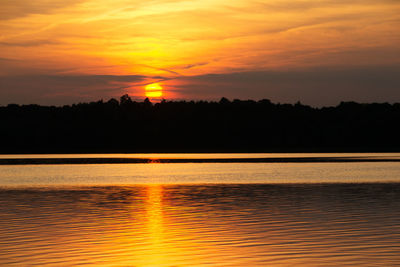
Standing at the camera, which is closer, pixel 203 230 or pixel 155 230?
pixel 203 230

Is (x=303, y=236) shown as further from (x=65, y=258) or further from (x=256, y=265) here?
(x=65, y=258)

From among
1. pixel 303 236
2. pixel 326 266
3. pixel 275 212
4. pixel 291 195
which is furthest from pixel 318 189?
pixel 326 266

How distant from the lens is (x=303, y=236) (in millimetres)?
23344

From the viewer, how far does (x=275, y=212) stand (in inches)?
1230

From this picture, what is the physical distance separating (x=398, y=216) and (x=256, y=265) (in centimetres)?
1275

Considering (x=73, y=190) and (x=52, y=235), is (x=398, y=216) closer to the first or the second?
(x=52, y=235)

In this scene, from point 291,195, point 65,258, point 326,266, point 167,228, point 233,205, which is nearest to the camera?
point 326,266

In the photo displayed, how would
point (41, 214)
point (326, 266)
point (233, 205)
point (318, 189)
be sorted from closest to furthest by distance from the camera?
point (326, 266), point (41, 214), point (233, 205), point (318, 189)

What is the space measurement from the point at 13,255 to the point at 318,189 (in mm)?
30955

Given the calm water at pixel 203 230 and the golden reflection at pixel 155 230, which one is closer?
the golden reflection at pixel 155 230

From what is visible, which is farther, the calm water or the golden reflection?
the calm water

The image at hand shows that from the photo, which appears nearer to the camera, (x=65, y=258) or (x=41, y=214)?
(x=65, y=258)

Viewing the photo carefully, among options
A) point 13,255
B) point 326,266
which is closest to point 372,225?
point 326,266

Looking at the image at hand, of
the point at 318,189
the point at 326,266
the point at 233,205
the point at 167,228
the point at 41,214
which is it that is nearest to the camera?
the point at 326,266
